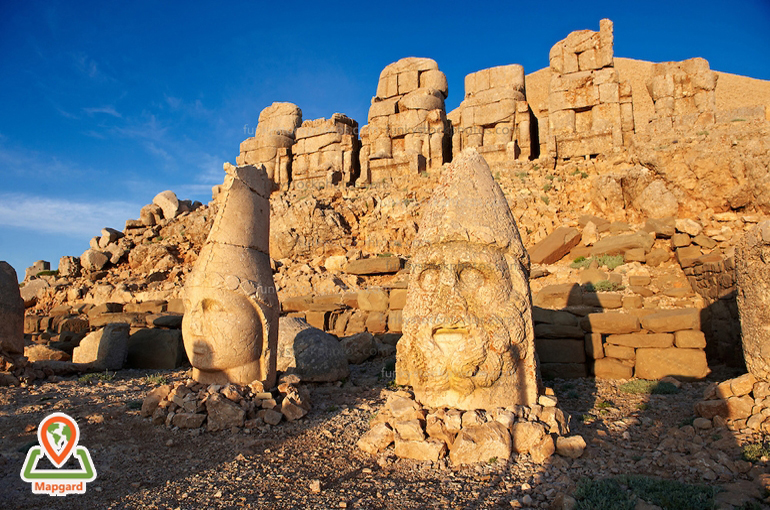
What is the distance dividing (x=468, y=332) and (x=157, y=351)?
686 cm

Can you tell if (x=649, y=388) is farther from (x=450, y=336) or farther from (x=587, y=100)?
(x=587, y=100)

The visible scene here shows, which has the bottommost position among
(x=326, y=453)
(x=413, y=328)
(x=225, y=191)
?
(x=326, y=453)

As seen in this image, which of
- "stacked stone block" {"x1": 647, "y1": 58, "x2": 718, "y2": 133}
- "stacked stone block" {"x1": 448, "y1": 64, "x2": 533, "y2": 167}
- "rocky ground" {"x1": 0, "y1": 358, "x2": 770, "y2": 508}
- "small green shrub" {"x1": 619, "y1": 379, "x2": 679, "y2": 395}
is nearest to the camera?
"rocky ground" {"x1": 0, "y1": 358, "x2": 770, "y2": 508}

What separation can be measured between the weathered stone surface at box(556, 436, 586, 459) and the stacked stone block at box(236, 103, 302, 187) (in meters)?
19.5

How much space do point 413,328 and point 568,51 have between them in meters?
15.8

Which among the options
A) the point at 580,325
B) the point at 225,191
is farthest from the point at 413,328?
the point at 580,325

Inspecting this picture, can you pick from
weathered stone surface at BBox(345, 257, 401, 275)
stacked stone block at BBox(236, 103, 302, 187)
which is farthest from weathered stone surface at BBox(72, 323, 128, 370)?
stacked stone block at BBox(236, 103, 302, 187)

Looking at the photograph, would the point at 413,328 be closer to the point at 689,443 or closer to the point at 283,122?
the point at 689,443

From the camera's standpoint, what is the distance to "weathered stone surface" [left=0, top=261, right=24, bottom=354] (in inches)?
286

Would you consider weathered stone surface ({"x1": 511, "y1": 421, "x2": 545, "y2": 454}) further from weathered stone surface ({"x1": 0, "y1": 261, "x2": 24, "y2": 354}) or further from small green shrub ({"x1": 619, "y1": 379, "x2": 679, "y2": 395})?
weathered stone surface ({"x1": 0, "y1": 261, "x2": 24, "y2": 354})

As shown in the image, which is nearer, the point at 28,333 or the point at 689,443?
the point at 689,443

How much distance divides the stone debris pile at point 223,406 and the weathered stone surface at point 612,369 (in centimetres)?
394

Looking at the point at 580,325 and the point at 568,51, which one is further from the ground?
the point at 568,51

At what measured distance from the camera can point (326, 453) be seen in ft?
13.1
